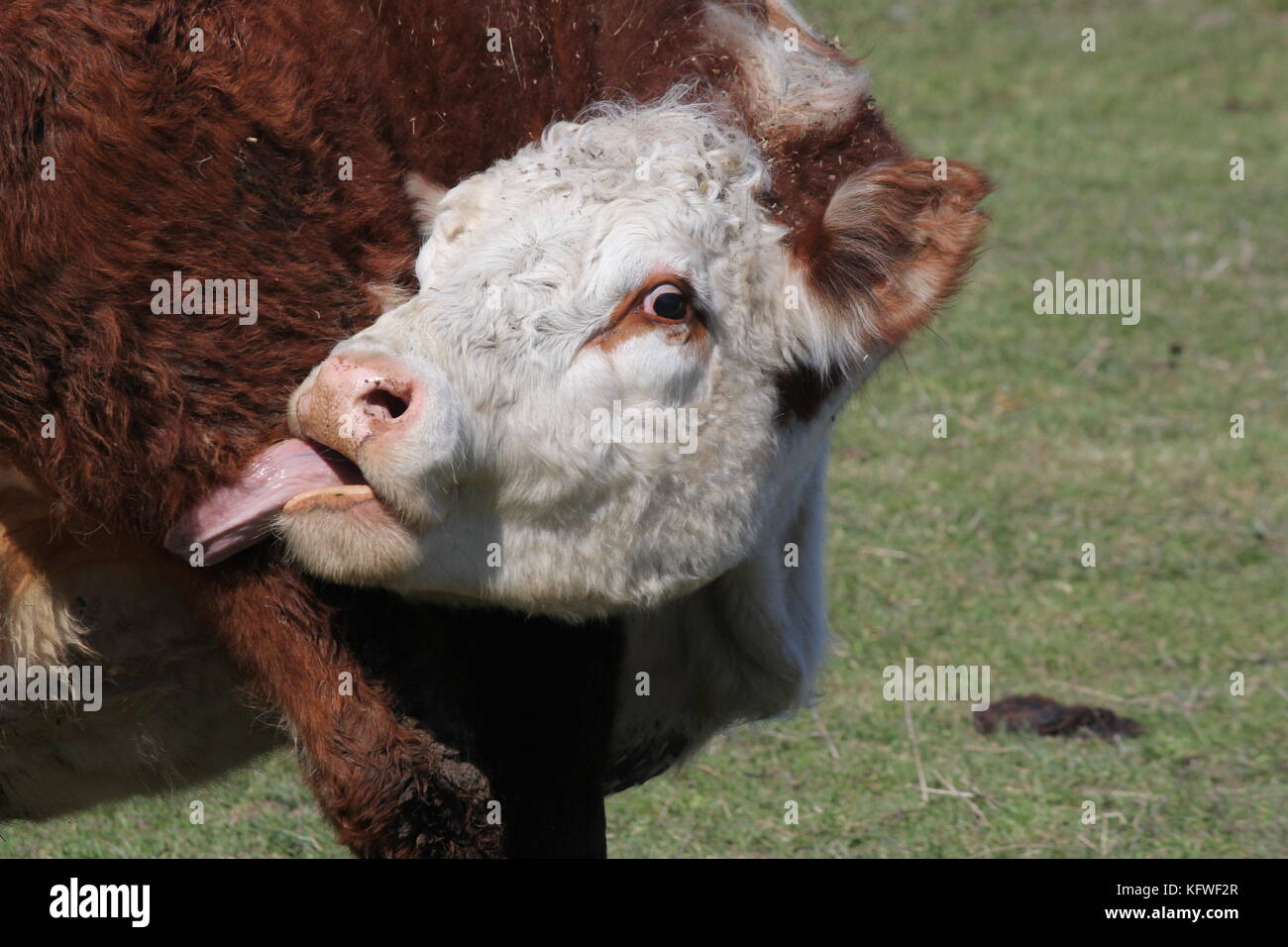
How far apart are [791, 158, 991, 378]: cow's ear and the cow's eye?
301mm

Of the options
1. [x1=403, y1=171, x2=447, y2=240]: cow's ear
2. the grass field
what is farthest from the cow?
the grass field

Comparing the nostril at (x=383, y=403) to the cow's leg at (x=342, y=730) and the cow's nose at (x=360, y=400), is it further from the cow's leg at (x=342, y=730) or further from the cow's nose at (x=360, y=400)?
the cow's leg at (x=342, y=730)

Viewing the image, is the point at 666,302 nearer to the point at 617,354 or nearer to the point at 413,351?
the point at 617,354

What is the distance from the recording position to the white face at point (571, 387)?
2973 mm

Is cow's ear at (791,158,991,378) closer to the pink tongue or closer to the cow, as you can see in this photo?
the cow

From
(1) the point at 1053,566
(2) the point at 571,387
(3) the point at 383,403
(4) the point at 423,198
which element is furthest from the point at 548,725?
(1) the point at 1053,566

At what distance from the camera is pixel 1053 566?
698 cm

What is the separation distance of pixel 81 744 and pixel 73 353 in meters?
1.04

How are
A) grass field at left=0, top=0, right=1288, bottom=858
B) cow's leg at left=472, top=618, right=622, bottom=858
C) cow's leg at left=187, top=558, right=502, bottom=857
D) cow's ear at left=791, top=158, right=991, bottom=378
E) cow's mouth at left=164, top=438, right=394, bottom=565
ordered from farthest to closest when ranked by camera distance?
grass field at left=0, top=0, right=1288, bottom=858, cow's leg at left=472, top=618, right=622, bottom=858, cow's ear at left=791, top=158, right=991, bottom=378, cow's leg at left=187, top=558, right=502, bottom=857, cow's mouth at left=164, top=438, right=394, bottom=565

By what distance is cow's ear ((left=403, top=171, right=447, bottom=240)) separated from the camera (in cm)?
328

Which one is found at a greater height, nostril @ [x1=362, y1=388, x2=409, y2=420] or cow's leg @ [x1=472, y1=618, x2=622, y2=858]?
nostril @ [x1=362, y1=388, x2=409, y2=420]

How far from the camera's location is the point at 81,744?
3609mm

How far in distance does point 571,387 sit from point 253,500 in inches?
24.5

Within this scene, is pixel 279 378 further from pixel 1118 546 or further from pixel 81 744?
pixel 1118 546
